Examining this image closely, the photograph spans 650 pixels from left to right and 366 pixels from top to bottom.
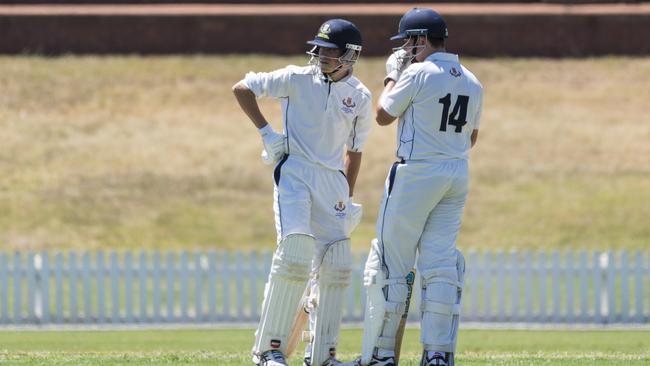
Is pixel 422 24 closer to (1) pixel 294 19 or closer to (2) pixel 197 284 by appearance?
(2) pixel 197 284

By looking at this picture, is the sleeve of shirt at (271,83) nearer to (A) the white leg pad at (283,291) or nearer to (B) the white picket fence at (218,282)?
(A) the white leg pad at (283,291)

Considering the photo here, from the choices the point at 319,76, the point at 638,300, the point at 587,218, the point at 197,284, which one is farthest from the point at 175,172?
the point at 319,76

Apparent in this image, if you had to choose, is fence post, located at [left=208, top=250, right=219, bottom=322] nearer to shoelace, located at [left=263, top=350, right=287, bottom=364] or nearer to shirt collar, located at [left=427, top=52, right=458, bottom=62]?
shoelace, located at [left=263, top=350, right=287, bottom=364]

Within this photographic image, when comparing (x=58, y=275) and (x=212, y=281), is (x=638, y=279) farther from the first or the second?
(x=58, y=275)

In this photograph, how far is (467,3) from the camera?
33375 mm

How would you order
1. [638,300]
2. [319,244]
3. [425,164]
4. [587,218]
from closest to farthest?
[425,164], [319,244], [638,300], [587,218]

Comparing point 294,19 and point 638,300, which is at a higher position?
point 294,19

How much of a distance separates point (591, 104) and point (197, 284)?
15595mm

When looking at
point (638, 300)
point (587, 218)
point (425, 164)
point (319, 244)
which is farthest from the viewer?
point (587, 218)

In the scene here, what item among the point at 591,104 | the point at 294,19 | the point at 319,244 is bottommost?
the point at 319,244

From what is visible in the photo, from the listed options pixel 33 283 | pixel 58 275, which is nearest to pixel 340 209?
pixel 58 275

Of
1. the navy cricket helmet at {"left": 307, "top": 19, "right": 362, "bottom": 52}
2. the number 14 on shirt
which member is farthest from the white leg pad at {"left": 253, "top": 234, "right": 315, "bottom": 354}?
the navy cricket helmet at {"left": 307, "top": 19, "right": 362, "bottom": 52}

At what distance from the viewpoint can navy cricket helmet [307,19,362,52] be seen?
24.5ft

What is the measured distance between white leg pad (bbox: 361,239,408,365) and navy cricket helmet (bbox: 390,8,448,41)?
1355 mm
